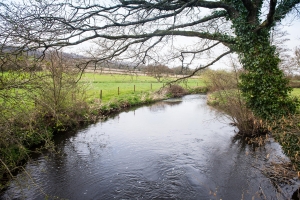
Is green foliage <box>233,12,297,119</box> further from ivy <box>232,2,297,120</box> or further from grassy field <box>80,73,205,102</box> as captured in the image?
grassy field <box>80,73,205,102</box>

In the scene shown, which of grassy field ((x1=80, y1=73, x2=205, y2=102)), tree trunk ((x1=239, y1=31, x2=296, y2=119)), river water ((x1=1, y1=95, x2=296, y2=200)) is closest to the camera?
river water ((x1=1, y1=95, x2=296, y2=200))

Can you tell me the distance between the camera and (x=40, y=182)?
746cm

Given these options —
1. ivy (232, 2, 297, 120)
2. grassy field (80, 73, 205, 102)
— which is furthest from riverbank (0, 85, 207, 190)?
ivy (232, 2, 297, 120)

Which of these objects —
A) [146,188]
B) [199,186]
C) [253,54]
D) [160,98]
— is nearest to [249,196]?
[199,186]

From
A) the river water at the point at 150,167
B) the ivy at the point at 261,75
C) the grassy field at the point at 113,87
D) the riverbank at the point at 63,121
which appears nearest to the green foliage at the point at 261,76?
the ivy at the point at 261,75

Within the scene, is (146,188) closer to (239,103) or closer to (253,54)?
(253,54)

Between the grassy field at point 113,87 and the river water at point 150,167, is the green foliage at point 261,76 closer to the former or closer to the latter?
the river water at point 150,167

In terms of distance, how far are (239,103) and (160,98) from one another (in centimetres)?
1716

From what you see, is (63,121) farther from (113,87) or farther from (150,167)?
(113,87)

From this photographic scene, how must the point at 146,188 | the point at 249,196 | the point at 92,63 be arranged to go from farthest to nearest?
the point at 92,63, the point at 146,188, the point at 249,196

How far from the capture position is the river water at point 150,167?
271 inches

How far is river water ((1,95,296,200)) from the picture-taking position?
6895mm

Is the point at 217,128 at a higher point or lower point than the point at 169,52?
lower

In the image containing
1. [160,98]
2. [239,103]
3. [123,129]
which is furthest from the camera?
[160,98]
